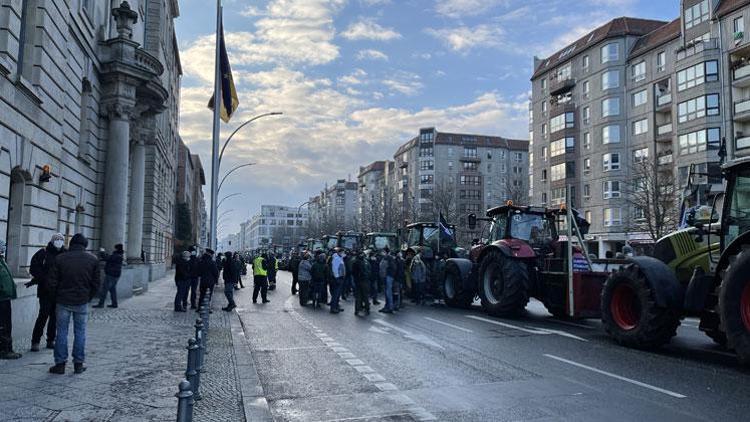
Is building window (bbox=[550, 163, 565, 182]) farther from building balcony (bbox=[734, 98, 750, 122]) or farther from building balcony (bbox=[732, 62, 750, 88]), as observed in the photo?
building balcony (bbox=[732, 62, 750, 88])

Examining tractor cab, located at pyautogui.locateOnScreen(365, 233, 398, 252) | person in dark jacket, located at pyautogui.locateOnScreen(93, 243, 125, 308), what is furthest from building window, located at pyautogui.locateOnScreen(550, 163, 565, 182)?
person in dark jacket, located at pyautogui.locateOnScreen(93, 243, 125, 308)

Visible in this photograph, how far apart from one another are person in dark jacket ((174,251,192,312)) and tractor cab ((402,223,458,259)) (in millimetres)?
7817

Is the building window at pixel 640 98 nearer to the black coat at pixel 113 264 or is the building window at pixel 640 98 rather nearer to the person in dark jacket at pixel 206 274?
the person in dark jacket at pixel 206 274

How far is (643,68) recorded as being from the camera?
51781mm

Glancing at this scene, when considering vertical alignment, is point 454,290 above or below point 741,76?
below

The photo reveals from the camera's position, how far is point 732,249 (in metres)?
8.45

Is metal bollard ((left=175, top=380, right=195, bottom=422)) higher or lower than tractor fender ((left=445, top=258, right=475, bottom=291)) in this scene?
lower

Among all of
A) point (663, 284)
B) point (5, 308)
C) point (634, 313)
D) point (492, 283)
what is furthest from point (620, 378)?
point (5, 308)

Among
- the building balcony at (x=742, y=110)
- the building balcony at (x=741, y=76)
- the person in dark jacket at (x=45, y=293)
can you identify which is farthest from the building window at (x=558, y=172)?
the person in dark jacket at (x=45, y=293)

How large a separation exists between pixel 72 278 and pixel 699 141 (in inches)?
1834


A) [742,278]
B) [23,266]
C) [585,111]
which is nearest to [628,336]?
[742,278]

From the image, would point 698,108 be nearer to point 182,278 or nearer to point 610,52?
point 610,52

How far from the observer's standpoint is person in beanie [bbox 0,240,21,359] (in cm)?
851

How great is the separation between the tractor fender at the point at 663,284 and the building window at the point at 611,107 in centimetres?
4829
